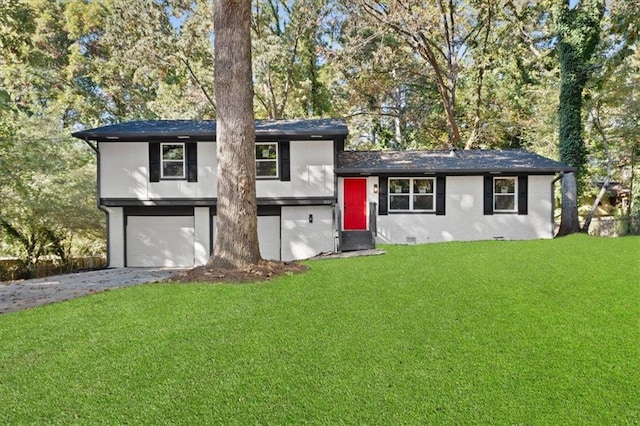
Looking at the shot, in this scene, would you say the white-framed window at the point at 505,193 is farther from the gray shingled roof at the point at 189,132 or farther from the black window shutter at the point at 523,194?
the gray shingled roof at the point at 189,132

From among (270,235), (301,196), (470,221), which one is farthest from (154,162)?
(470,221)

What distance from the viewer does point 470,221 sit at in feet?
43.8

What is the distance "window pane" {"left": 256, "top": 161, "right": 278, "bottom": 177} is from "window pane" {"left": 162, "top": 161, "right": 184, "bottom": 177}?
2.54m

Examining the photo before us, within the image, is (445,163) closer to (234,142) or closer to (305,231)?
(305,231)

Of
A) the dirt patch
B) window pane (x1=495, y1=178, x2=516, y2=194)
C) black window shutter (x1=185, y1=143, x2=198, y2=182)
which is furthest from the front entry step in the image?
black window shutter (x1=185, y1=143, x2=198, y2=182)

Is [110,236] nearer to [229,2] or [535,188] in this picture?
[229,2]

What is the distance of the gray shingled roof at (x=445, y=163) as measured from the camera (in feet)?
42.6

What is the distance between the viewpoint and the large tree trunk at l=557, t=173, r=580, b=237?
14.6m

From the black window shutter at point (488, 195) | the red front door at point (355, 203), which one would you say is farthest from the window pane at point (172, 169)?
the black window shutter at point (488, 195)

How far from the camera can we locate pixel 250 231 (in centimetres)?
807

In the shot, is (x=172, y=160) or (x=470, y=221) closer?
(x=172, y=160)

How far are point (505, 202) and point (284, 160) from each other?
7738 mm

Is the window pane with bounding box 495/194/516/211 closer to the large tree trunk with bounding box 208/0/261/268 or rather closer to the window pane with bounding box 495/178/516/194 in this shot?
the window pane with bounding box 495/178/516/194

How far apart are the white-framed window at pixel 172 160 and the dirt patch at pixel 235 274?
19.7 feet
